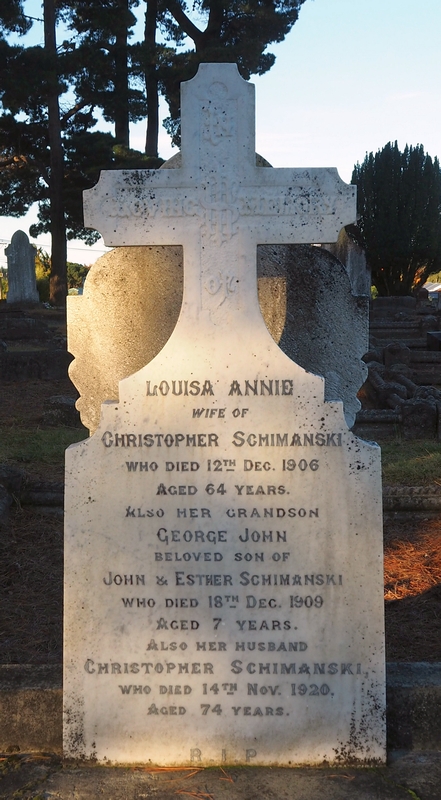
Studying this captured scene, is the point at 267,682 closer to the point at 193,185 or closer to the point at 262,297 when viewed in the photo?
the point at 262,297

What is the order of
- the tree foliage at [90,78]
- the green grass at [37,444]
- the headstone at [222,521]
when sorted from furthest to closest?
the tree foliage at [90,78]
the green grass at [37,444]
the headstone at [222,521]

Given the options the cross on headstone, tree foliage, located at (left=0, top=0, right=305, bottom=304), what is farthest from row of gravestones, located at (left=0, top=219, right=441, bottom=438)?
tree foliage, located at (left=0, top=0, right=305, bottom=304)

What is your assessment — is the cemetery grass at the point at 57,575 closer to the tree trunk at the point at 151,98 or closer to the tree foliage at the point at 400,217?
the tree trunk at the point at 151,98

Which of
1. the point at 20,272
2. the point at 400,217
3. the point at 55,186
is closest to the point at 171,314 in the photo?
the point at 20,272

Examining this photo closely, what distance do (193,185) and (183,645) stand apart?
136 cm

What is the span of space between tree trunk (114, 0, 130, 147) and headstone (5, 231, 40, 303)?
4.41m

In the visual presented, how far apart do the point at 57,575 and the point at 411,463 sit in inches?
123

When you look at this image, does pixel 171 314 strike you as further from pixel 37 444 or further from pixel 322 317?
pixel 37 444

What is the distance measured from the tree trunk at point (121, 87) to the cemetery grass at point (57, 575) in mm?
20719

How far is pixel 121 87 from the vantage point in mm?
25406

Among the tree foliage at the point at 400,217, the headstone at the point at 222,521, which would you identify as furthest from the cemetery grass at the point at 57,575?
the tree foliage at the point at 400,217

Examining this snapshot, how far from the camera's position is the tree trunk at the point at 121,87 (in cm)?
2498

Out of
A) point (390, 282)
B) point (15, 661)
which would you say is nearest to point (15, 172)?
point (390, 282)

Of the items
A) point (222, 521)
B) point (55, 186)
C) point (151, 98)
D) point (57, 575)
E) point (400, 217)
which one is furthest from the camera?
point (400, 217)
